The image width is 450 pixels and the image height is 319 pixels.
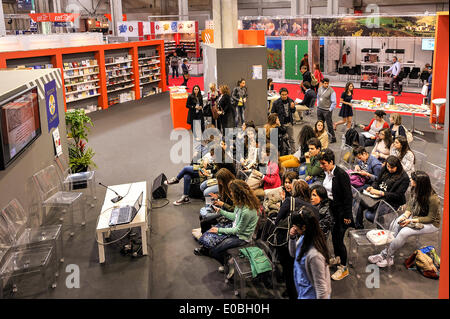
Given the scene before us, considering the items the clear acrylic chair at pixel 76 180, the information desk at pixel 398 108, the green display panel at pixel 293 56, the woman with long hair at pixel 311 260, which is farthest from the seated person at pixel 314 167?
the green display panel at pixel 293 56

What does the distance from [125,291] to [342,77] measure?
15906 mm

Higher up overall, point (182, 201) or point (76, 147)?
point (76, 147)

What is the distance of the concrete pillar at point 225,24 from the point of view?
12406 mm

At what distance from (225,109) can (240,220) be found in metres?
6.05

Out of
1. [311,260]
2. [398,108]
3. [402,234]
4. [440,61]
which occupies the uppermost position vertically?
[440,61]

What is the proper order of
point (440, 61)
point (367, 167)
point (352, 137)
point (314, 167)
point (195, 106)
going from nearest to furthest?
point (314, 167) < point (367, 167) < point (352, 137) < point (195, 106) < point (440, 61)

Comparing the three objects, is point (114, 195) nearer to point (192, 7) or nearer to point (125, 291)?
point (125, 291)

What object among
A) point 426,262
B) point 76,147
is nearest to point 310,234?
point 426,262

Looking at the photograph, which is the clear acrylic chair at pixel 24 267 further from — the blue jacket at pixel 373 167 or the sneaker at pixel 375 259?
the blue jacket at pixel 373 167

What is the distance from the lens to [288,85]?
1877cm

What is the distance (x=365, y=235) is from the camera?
17.0 ft

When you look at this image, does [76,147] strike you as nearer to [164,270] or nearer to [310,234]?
[164,270]
